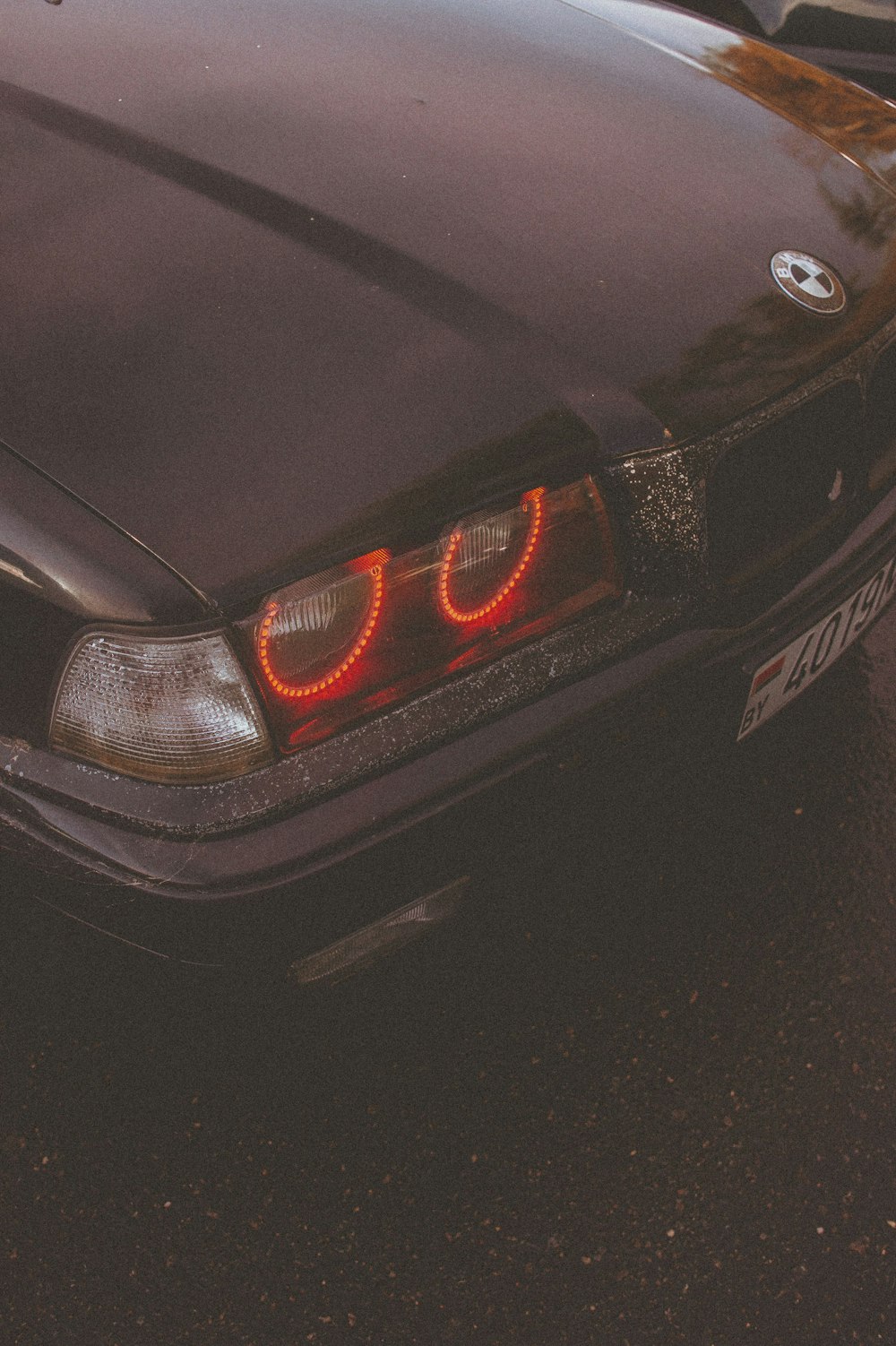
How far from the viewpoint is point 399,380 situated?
145 cm

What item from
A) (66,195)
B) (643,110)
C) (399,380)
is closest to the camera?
(399,380)

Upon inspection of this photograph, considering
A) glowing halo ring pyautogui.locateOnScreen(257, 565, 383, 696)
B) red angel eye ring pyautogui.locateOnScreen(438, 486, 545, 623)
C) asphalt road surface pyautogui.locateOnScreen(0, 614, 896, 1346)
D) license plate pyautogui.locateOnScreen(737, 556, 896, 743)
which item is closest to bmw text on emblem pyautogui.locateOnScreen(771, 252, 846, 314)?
license plate pyautogui.locateOnScreen(737, 556, 896, 743)

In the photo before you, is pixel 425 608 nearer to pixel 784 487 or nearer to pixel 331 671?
pixel 331 671

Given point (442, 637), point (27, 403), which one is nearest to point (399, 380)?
point (442, 637)

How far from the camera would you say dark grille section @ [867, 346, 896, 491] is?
1837 mm

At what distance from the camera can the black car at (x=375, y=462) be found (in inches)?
53.4

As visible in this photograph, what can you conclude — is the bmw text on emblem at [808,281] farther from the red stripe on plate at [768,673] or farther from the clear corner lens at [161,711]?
the clear corner lens at [161,711]

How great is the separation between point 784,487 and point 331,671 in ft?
2.46

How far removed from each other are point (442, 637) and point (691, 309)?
0.59 metres

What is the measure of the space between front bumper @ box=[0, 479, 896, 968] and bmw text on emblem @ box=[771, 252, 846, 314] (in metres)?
0.50

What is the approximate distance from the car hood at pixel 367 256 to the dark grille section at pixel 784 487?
0.24 ft

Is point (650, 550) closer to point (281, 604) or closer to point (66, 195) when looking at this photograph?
point (281, 604)

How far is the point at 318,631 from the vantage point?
138 centimetres

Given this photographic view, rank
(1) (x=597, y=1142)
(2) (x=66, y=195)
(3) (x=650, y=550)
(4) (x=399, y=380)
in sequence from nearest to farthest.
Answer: (4) (x=399, y=380) < (3) (x=650, y=550) < (2) (x=66, y=195) < (1) (x=597, y=1142)
